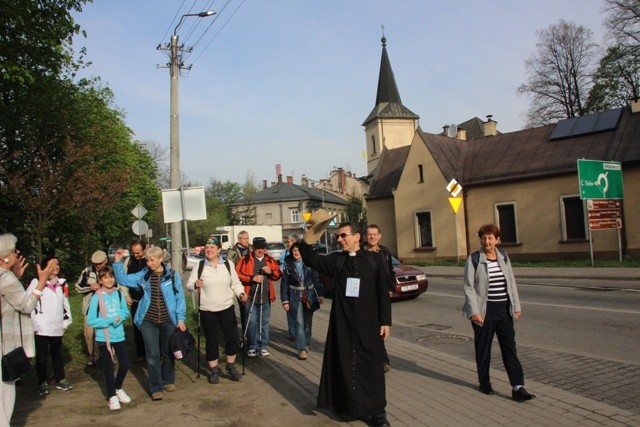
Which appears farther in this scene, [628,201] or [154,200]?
[154,200]

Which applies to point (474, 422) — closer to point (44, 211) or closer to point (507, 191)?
point (44, 211)

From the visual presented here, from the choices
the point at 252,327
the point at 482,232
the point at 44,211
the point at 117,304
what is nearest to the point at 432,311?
the point at 252,327

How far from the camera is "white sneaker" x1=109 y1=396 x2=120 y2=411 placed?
5.55 m

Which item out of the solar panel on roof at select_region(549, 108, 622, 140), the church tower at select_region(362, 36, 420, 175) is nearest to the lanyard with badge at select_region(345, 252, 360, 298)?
the solar panel on roof at select_region(549, 108, 622, 140)

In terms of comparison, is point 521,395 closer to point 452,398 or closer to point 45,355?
Answer: point 452,398

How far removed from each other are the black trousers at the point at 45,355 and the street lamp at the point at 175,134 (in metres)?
6.45

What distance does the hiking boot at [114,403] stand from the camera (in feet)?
18.2

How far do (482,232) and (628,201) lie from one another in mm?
21826

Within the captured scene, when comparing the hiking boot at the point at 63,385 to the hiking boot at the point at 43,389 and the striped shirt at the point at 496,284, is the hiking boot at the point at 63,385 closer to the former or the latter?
the hiking boot at the point at 43,389

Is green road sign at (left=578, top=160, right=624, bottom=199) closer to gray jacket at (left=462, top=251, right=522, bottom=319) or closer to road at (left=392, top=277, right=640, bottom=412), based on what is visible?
road at (left=392, top=277, right=640, bottom=412)

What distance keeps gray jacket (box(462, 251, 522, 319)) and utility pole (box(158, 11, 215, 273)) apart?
8.65 metres

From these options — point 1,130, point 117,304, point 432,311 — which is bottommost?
point 432,311

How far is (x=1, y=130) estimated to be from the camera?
20.5m

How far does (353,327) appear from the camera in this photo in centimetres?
491
